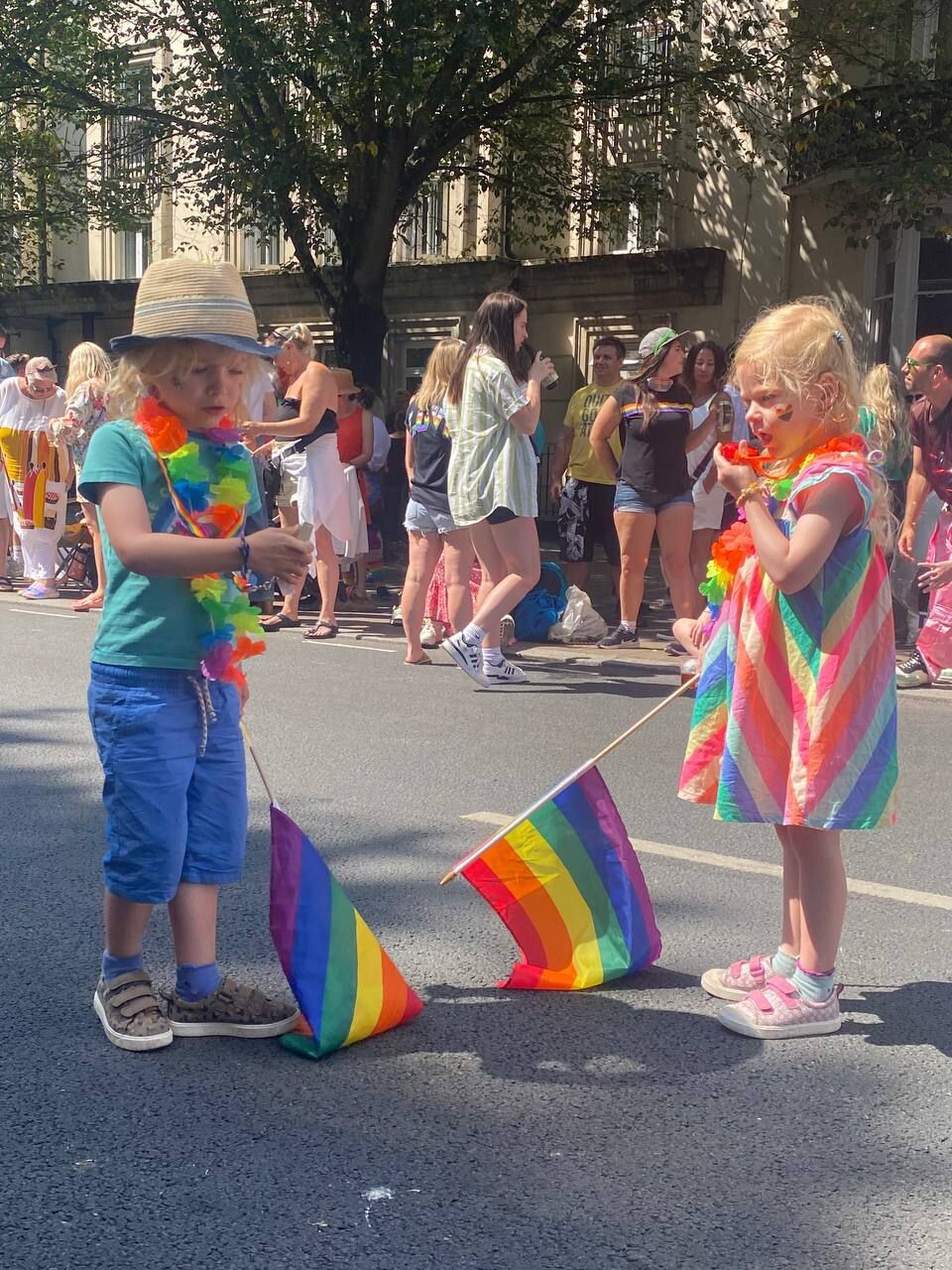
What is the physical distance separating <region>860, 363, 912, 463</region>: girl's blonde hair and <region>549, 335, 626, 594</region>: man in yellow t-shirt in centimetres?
294

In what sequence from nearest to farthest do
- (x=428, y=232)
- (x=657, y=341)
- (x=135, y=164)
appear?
1. (x=657, y=341)
2. (x=428, y=232)
3. (x=135, y=164)

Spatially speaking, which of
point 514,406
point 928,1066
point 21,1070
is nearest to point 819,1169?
point 928,1066

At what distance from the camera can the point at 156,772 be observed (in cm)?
314

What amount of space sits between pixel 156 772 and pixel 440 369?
5744mm

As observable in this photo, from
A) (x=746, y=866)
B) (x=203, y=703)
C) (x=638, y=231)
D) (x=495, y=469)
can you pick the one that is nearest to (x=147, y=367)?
(x=203, y=703)

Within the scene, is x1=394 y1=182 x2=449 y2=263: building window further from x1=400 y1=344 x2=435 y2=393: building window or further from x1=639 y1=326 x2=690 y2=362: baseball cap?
x1=639 y1=326 x2=690 y2=362: baseball cap

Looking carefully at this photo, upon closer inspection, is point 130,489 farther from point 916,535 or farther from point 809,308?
point 916,535

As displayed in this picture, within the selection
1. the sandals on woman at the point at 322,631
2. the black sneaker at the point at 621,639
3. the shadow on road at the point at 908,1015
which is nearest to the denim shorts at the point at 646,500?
the black sneaker at the point at 621,639

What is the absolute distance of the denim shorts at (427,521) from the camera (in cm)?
876

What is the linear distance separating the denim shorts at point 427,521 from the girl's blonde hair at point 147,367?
549 cm

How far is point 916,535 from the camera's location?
8.62 meters

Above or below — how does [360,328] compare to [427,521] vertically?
above

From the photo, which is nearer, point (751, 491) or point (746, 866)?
point (751, 491)

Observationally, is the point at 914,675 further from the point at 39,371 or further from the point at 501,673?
the point at 39,371
